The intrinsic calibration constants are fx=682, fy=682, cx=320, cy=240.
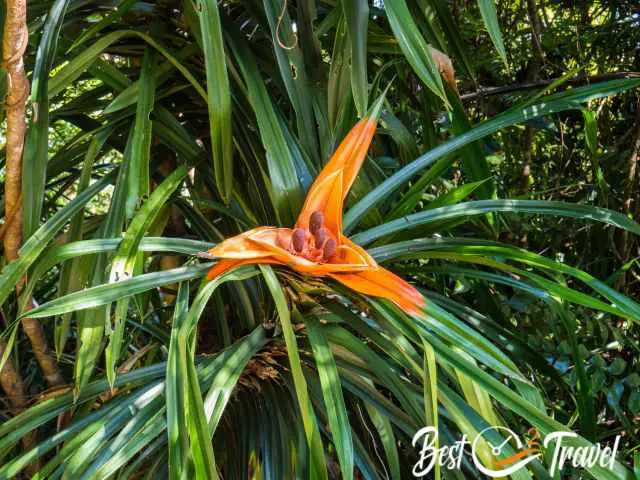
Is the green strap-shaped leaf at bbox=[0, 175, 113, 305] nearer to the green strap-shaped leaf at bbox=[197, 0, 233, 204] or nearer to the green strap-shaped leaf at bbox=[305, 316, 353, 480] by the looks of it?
the green strap-shaped leaf at bbox=[197, 0, 233, 204]

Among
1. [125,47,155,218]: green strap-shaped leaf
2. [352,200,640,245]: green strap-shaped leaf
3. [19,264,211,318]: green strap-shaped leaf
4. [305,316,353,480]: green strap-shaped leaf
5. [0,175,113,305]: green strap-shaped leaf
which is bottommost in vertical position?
[305,316,353,480]: green strap-shaped leaf

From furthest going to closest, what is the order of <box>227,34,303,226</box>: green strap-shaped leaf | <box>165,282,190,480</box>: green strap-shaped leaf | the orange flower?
<box>227,34,303,226</box>: green strap-shaped leaf → the orange flower → <box>165,282,190,480</box>: green strap-shaped leaf

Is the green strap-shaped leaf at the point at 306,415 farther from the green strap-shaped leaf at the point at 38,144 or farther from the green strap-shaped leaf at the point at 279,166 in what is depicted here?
the green strap-shaped leaf at the point at 38,144

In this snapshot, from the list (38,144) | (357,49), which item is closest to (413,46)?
(357,49)

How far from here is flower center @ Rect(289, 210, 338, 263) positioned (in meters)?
0.67

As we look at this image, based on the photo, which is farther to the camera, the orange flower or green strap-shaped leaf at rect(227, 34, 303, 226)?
green strap-shaped leaf at rect(227, 34, 303, 226)

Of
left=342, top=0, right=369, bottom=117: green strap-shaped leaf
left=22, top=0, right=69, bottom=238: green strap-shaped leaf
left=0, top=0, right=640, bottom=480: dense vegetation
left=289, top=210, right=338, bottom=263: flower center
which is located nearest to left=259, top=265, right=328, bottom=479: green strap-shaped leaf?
left=0, top=0, right=640, bottom=480: dense vegetation

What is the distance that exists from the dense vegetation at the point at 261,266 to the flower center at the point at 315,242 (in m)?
0.05

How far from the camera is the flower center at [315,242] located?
665mm

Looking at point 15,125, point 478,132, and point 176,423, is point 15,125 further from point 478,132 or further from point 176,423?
point 478,132

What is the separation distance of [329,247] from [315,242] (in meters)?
0.02

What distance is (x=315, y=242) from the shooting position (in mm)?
677

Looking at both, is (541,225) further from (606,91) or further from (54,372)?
(54,372)

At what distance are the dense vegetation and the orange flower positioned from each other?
2 cm
